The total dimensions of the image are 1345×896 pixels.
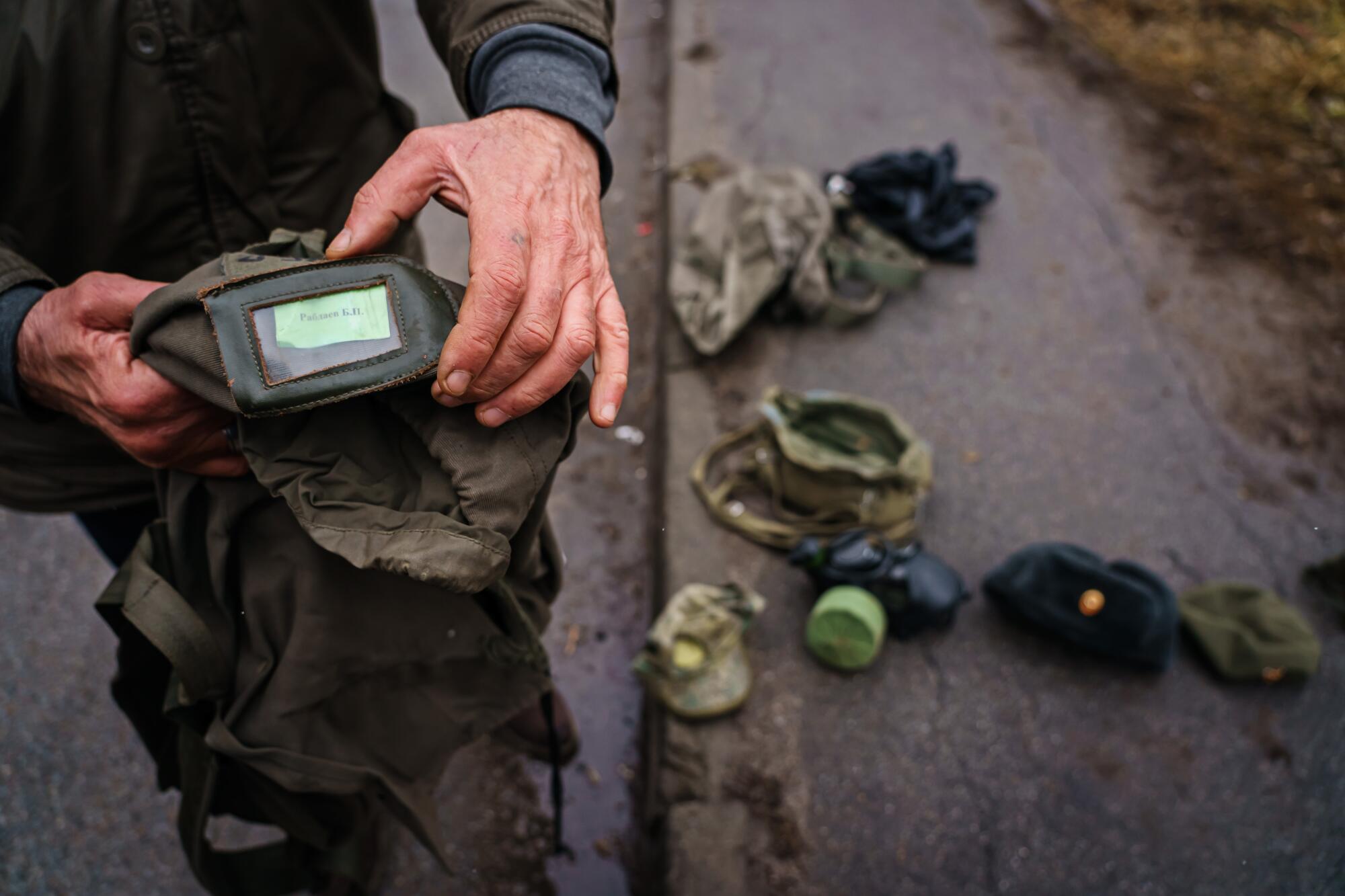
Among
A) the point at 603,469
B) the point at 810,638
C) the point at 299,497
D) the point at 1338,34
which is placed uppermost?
the point at 299,497

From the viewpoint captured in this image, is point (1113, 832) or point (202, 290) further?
point (1113, 832)

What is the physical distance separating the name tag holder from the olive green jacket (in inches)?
15.0

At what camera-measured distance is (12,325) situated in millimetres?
1136

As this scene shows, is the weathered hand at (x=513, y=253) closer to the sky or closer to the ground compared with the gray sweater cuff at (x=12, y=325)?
closer to the sky

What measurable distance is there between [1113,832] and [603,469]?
1844 mm

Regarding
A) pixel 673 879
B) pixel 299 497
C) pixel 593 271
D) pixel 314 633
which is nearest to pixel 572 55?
pixel 593 271

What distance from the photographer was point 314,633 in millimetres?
1203

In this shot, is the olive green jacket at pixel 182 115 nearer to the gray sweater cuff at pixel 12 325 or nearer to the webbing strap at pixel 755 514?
the gray sweater cuff at pixel 12 325

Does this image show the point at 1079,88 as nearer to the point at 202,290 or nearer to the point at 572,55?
the point at 572,55

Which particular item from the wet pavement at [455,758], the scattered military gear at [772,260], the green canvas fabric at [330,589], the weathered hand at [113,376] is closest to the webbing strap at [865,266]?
the scattered military gear at [772,260]

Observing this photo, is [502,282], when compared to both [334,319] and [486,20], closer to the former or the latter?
[334,319]

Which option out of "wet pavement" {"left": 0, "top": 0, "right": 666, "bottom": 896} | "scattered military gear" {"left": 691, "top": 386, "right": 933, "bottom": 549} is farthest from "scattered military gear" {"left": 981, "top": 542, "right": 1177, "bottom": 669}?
"wet pavement" {"left": 0, "top": 0, "right": 666, "bottom": 896}

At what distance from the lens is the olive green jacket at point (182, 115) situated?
1154mm

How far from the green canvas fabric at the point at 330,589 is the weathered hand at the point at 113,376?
0.04 metres
